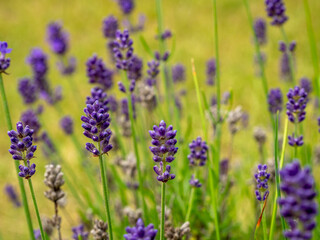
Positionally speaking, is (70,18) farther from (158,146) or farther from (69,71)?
(158,146)

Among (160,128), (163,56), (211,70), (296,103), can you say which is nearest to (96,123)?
(160,128)

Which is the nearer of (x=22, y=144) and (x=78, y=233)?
(x=22, y=144)

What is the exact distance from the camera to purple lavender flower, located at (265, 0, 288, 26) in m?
1.79

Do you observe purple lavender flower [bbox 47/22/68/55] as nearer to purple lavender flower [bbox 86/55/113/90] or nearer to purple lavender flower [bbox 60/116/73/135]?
purple lavender flower [bbox 60/116/73/135]

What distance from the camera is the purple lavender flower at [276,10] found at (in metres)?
1.79

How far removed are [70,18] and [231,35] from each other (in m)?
3.40

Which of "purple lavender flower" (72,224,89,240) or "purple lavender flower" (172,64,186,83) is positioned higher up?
"purple lavender flower" (172,64,186,83)

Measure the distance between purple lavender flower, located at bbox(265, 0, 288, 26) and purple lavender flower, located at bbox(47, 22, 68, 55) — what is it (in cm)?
154

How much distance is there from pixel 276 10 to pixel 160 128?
112 centimetres

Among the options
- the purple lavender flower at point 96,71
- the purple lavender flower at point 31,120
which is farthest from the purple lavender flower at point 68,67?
the purple lavender flower at point 96,71

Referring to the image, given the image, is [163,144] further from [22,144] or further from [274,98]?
[274,98]

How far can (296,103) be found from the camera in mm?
1271

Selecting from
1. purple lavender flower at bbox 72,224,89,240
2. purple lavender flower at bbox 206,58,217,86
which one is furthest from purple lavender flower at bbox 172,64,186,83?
purple lavender flower at bbox 72,224,89,240

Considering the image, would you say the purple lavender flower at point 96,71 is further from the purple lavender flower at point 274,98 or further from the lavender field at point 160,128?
the purple lavender flower at point 274,98
